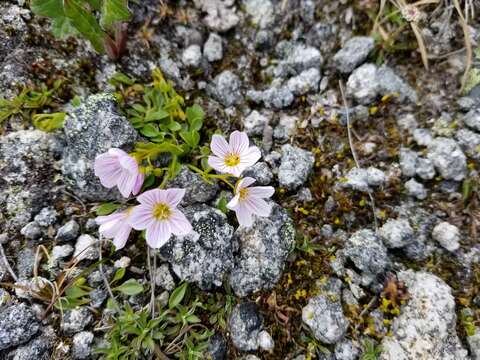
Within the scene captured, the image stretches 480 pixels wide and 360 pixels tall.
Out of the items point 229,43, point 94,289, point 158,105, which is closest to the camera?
point 94,289

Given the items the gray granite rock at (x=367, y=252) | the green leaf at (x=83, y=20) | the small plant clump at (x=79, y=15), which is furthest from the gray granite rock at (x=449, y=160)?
the green leaf at (x=83, y=20)

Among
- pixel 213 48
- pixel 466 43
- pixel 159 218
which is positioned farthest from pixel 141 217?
pixel 466 43

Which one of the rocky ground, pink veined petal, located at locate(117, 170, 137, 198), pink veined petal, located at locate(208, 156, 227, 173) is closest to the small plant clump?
the rocky ground

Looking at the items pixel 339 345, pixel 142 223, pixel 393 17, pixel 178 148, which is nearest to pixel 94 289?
pixel 142 223

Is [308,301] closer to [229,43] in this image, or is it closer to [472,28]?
[229,43]

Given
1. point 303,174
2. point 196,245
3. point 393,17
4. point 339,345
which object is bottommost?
point 339,345

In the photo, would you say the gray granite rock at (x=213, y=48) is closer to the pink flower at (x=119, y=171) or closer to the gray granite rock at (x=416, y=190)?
the pink flower at (x=119, y=171)
